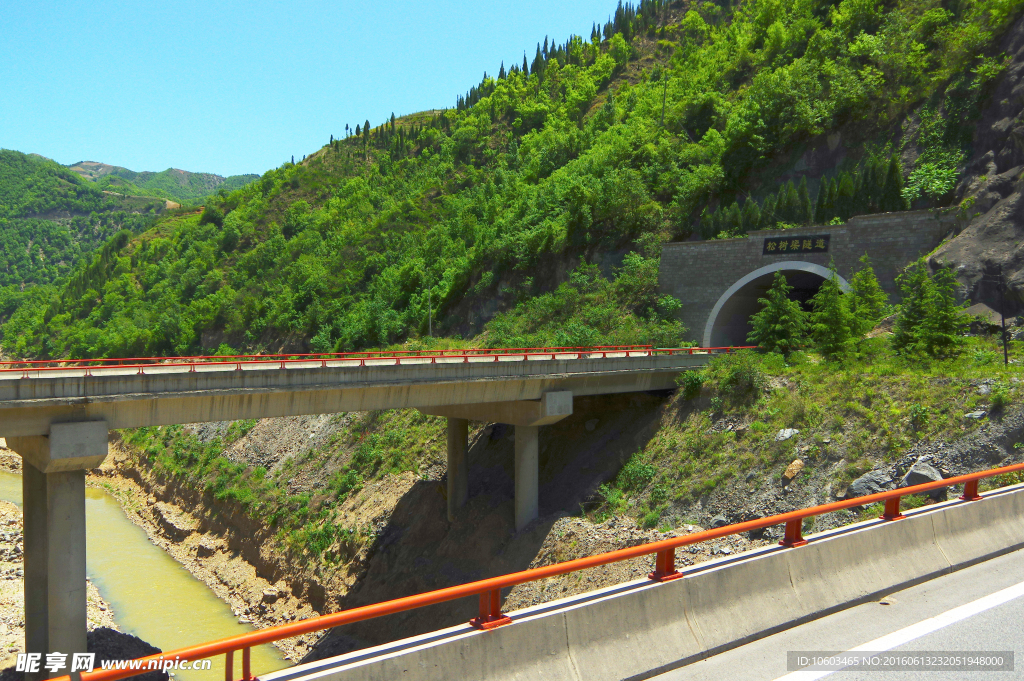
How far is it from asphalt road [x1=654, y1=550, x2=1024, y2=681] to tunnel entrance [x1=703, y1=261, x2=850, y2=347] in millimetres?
33556

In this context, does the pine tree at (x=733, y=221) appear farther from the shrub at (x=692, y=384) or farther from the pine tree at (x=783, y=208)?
the shrub at (x=692, y=384)

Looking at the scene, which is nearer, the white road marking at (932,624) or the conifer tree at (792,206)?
the white road marking at (932,624)

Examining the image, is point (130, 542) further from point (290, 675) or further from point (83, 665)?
point (290, 675)

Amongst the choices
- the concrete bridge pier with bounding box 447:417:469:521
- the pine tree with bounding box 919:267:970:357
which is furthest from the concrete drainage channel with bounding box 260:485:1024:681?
the concrete bridge pier with bounding box 447:417:469:521

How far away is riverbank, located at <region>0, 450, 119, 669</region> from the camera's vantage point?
22.3 m

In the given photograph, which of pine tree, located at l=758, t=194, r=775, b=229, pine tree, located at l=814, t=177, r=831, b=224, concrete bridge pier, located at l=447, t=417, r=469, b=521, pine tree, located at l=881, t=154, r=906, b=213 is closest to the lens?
concrete bridge pier, located at l=447, t=417, r=469, b=521

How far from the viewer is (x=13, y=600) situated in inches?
1025

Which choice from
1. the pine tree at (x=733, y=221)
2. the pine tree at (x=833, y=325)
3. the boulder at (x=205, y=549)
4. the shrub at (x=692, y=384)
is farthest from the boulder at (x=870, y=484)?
the boulder at (x=205, y=549)

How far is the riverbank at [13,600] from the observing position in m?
22.3

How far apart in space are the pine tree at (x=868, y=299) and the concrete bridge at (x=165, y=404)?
501 inches

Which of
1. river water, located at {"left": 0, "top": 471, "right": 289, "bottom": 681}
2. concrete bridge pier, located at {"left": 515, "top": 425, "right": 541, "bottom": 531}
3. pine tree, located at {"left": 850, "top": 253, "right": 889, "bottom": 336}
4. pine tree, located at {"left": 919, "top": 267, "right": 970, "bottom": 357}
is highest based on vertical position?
pine tree, located at {"left": 850, "top": 253, "right": 889, "bottom": 336}

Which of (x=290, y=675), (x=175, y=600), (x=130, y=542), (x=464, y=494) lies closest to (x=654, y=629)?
(x=290, y=675)

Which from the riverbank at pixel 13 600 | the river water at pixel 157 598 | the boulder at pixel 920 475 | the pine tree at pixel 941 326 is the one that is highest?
the pine tree at pixel 941 326

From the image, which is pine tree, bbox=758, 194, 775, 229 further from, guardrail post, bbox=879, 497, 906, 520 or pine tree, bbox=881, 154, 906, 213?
guardrail post, bbox=879, 497, 906, 520
